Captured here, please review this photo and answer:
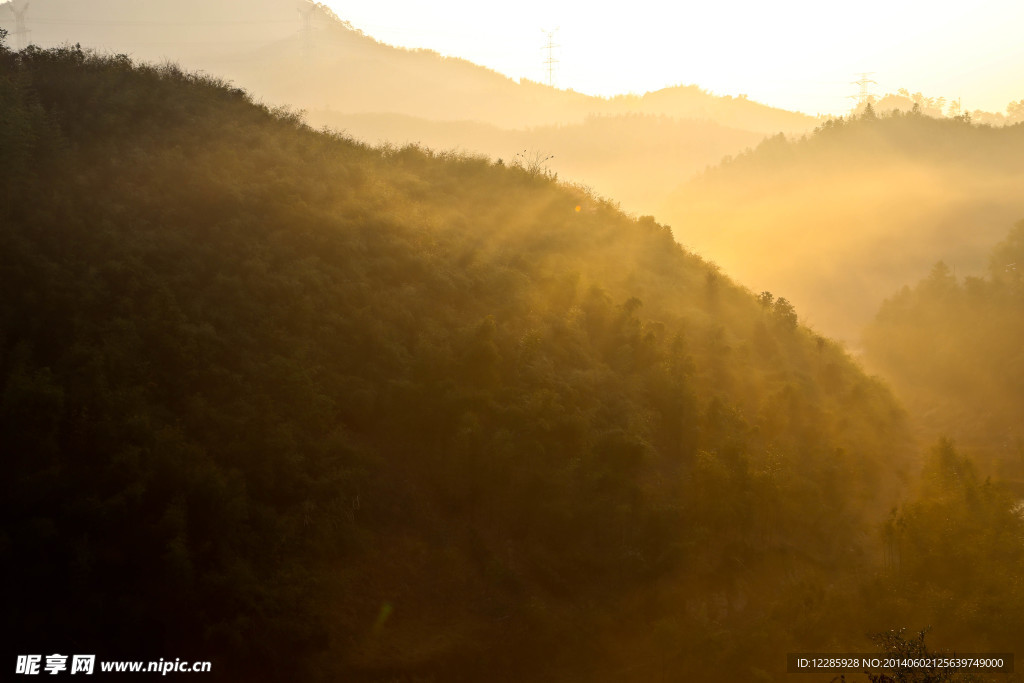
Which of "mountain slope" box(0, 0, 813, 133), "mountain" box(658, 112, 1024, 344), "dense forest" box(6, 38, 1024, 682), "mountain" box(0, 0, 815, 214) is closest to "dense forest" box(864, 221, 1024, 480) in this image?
"mountain" box(658, 112, 1024, 344)

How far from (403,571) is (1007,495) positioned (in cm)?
1541

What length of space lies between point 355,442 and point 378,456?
553 mm

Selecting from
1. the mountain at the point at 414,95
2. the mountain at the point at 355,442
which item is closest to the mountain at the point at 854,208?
the mountain at the point at 414,95

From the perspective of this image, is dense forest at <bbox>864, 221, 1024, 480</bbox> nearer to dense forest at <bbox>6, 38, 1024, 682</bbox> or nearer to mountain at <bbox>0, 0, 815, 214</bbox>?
dense forest at <bbox>6, 38, 1024, 682</bbox>

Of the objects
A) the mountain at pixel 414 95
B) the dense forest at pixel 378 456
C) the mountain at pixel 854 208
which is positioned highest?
the mountain at pixel 414 95

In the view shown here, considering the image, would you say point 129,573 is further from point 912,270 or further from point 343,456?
point 912,270

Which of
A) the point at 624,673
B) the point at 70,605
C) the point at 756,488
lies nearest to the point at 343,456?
the point at 70,605

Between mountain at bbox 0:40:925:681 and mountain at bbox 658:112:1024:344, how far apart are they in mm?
31039

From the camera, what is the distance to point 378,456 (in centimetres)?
1477

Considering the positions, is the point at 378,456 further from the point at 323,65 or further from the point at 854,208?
the point at 323,65

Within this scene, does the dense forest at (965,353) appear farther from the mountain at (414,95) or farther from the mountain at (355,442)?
the mountain at (414,95)

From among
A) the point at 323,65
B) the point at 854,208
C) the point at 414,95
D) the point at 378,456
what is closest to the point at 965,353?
the point at 854,208

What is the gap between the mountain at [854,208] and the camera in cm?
5388

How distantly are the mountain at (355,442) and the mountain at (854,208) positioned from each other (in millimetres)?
31039
